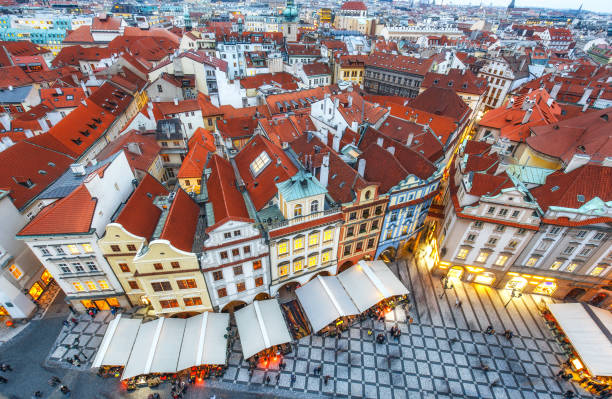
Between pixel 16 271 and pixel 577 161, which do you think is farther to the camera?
pixel 577 161

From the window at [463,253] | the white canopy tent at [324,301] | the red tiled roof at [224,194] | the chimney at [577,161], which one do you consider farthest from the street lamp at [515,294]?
the red tiled roof at [224,194]

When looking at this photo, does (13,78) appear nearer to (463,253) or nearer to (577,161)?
(463,253)

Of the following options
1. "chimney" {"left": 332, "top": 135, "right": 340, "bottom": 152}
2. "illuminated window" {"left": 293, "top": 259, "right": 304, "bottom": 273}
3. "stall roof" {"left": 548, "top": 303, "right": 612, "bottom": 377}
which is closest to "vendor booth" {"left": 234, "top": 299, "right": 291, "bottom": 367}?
"illuminated window" {"left": 293, "top": 259, "right": 304, "bottom": 273}

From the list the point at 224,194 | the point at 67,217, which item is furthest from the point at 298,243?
the point at 67,217

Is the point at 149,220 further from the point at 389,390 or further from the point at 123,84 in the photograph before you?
the point at 123,84

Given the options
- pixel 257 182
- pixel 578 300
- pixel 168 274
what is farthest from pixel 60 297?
pixel 578 300

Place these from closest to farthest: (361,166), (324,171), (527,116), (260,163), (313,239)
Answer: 1. (313,239)
2. (324,171)
3. (361,166)
4. (260,163)
5. (527,116)
